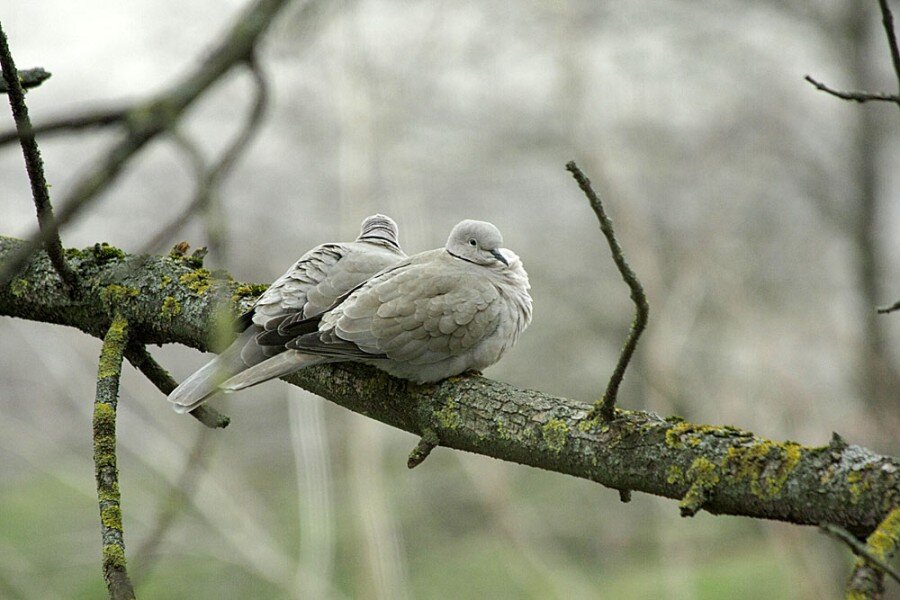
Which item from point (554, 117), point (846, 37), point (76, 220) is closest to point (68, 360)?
point (554, 117)

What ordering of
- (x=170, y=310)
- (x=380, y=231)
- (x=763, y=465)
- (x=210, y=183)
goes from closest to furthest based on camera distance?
1. (x=210, y=183)
2. (x=763, y=465)
3. (x=170, y=310)
4. (x=380, y=231)

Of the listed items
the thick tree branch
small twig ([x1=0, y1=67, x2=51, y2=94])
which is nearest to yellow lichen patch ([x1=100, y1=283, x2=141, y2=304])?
the thick tree branch

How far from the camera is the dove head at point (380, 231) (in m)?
2.87

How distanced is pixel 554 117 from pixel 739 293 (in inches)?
96.6

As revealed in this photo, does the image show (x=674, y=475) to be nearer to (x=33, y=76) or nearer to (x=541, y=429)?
Answer: (x=541, y=429)

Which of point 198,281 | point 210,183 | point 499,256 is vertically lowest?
point 499,256

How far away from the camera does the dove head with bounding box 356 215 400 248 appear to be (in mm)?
2869

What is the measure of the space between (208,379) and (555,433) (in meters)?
0.92

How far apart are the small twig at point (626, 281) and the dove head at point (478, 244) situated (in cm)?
103

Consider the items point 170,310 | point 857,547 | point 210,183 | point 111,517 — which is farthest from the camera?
point 170,310

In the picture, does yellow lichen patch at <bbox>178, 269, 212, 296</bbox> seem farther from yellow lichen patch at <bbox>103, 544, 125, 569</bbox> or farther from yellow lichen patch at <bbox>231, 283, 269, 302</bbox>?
yellow lichen patch at <bbox>103, 544, 125, 569</bbox>

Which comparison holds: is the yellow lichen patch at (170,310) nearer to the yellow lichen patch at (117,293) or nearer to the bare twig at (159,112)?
the yellow lichen patch at (117,293)

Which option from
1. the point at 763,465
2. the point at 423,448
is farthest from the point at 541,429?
the point at 763,465

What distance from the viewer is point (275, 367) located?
2227 millimetres
